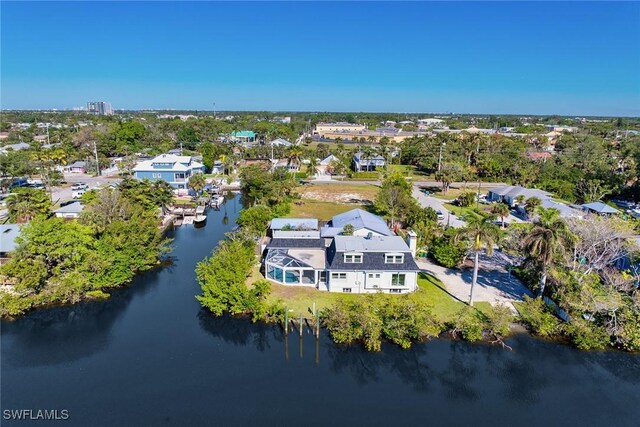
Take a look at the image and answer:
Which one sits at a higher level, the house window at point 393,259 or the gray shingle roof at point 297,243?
the house window at point 393,259

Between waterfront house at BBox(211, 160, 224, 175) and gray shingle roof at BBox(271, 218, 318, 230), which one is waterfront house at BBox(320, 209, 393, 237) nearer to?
gray shingle roof at BBox(271, 218, 318, 230)

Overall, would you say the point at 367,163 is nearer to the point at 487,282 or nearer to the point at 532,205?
the point at 532,205

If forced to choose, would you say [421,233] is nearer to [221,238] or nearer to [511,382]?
[511,382]

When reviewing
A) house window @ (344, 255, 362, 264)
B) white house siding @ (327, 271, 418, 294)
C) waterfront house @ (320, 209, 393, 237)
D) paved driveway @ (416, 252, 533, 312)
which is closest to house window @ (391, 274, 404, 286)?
white house siding @ (327, 271, 418, 294)

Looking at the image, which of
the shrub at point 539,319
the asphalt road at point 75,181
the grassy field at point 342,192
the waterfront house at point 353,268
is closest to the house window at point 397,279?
the waterfront house at point 353,268

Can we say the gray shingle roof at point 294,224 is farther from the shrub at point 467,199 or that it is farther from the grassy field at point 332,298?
the shrub at point 467,199

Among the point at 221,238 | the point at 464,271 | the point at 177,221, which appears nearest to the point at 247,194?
the point at 177,221
